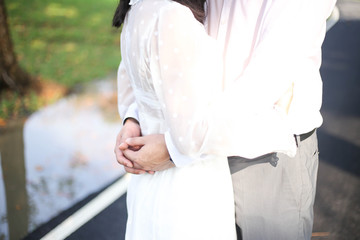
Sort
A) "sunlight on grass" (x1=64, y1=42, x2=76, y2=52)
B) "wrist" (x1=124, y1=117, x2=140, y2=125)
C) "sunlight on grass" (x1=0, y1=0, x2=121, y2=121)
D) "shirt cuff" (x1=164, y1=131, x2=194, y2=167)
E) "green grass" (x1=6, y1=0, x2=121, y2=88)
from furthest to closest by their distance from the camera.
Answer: "sunlight on grass" (x1=64, y1=42, x2=76, y2=52)
"green grass" (x1=6, y1=0, x2=121, y2=88)
"sunlight on grass" (x1=0, y1=0, x2=121, y2=121)
"wrist" (x1=124, y1=117, x2=140, y2=125)
"shirt cuff" (x1=164, y1=131, x2=194, y2=167)

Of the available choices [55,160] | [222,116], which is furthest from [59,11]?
[222,116]

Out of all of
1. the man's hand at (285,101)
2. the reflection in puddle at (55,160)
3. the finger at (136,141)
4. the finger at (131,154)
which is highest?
the man's hand at (285,101)

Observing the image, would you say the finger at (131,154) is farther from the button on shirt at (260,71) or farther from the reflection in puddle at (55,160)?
the reflection in puddle at (55,160)

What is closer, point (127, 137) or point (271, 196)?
point (271, 196)

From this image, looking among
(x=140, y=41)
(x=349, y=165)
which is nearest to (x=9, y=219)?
(x=140, y=41)

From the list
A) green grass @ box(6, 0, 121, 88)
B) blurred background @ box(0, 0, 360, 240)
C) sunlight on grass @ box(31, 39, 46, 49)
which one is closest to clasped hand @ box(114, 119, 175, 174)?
blurred background @ box(0, 0, 360, 240)

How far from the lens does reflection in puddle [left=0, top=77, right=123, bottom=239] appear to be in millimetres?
4086

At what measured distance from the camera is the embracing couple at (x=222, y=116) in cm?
135

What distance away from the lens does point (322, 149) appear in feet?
15.6

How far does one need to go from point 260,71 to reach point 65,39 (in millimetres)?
8415

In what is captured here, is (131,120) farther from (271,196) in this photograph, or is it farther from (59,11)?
(59,11)

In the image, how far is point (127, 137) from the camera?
181cm

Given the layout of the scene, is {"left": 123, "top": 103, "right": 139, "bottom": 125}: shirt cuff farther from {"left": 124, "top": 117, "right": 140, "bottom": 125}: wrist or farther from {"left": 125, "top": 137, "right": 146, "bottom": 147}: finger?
{"left": 125, "top": 137, "right": 146, "bottom": 147}: finger

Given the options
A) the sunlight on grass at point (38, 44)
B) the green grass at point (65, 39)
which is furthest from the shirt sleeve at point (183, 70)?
the sunlight on grass at point (38, 44)
